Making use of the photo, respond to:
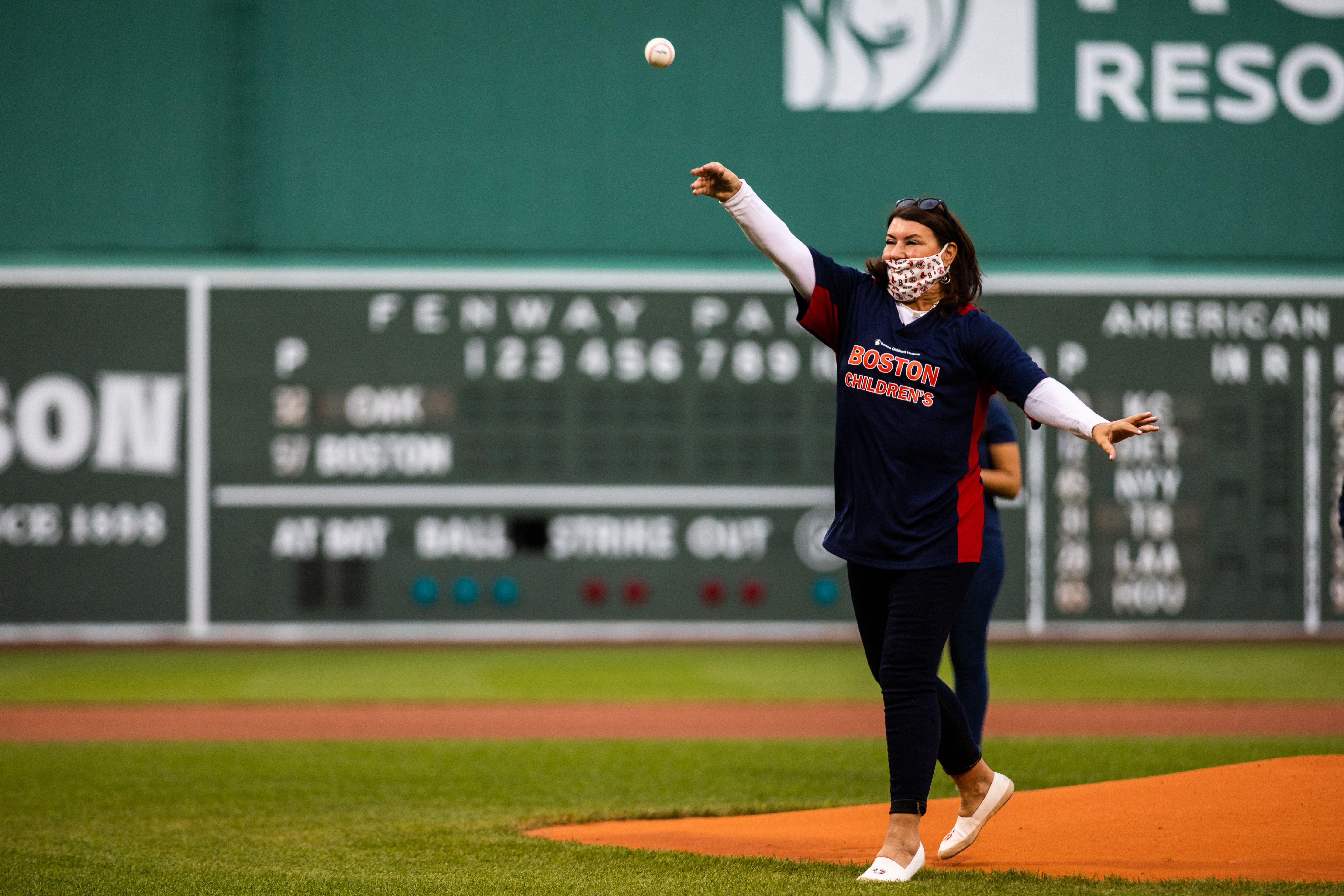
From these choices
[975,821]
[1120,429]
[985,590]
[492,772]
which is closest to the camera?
[1120,429]

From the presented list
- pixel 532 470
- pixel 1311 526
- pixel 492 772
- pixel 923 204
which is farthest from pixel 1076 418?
pixel 1311 526

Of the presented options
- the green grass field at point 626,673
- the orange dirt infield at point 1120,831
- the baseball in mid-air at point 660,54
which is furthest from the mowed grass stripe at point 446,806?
the baseball in mid-air at point 660,54

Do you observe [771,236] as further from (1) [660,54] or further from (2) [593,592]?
(2) [593,592]

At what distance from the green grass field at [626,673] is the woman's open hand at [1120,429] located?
5453 mm

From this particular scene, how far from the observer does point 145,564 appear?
10.0 m

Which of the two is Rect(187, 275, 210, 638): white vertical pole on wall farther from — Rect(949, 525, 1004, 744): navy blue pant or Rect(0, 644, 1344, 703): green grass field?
Rect(949, 525, 1004, 744): navy blue pant

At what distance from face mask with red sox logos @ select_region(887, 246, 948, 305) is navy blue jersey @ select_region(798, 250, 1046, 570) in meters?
0.07

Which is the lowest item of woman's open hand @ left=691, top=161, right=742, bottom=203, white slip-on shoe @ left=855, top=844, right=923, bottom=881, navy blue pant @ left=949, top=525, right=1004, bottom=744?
white slip-on shoe @ left=855, top=844, right=923, bottom=881

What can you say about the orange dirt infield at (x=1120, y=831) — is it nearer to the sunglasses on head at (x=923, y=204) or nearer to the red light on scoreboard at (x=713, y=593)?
the sunglasses on head at (x=923, y=204)

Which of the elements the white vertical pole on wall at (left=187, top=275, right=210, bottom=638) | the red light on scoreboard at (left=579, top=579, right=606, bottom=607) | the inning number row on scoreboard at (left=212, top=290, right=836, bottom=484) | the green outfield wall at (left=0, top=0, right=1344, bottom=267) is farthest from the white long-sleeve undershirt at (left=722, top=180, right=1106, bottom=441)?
the green outfield wall at (left=0, top=0, right=1344, bottom=267)

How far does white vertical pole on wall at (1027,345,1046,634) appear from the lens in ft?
33.9

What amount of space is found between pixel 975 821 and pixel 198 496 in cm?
749

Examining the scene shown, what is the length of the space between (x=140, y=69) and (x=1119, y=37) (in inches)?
286

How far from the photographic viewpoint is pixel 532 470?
10.1 meters
